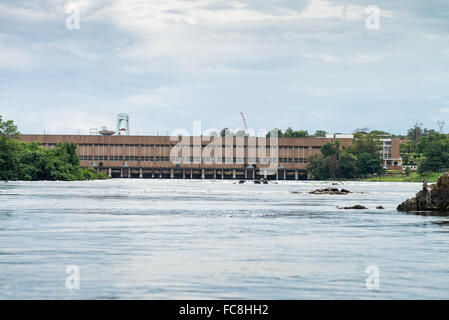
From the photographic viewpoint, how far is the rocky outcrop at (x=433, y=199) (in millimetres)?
46875

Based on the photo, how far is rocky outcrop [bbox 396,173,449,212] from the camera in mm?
46875

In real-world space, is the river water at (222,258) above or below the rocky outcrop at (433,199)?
below

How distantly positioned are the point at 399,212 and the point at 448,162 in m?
154

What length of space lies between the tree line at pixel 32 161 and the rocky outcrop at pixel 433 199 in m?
104

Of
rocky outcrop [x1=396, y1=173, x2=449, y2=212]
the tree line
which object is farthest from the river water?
the tree line

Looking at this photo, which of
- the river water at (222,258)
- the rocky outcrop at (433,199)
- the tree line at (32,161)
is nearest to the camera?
the river water at (222,258)

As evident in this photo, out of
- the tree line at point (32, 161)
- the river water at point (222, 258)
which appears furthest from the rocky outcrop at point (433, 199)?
the tree line at point (32, 161)

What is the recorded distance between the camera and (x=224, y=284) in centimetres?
1705

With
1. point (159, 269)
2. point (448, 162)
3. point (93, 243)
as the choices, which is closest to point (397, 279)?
point (159, 269)

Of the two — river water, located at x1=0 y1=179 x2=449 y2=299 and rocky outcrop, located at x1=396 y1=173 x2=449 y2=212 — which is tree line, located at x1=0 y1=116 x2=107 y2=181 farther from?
Answer: river water, located at x1=0 y1=179 x2=449 y2=299

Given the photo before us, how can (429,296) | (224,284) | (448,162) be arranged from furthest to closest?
(448,162), (224,284), (429,296)

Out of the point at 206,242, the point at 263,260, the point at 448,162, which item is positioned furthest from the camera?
the point at 448,162

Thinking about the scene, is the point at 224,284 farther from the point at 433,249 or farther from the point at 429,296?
the point at 433,249

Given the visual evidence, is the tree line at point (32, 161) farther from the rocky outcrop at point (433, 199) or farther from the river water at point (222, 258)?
the river water at point (222, 258)
